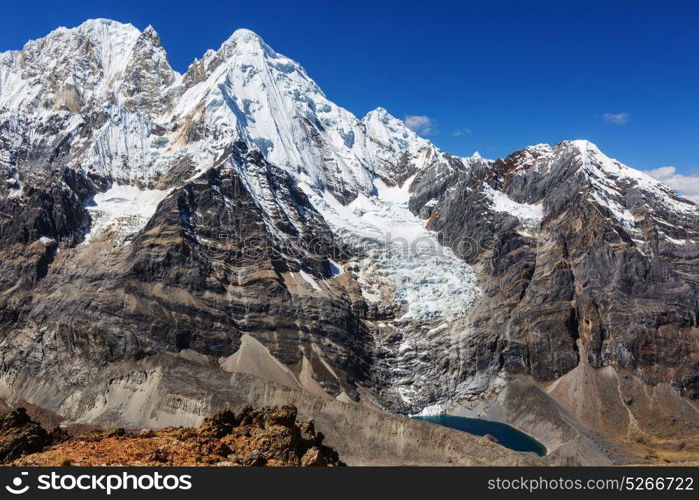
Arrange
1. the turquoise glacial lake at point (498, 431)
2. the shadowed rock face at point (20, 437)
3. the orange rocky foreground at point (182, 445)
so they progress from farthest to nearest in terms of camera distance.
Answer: the turquoise glacial lake at point (498, 431), the shadowed rock face at point (20, 437), the orange rocky foreground at point (182, 445)

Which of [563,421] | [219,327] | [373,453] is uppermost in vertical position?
[219,327]

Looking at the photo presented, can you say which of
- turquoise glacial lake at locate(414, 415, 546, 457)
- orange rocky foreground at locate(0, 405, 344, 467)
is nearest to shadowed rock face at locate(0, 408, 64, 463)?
orange rocky foreground at locate(0, 405, 344, 467)

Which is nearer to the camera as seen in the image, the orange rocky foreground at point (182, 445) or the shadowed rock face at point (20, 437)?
the orange rocky foreground at point (182, 445)

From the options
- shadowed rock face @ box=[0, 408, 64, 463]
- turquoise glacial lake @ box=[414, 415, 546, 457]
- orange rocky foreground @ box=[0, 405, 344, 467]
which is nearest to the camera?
orange rocky foreground @ box=[0, 405, 344, 467]

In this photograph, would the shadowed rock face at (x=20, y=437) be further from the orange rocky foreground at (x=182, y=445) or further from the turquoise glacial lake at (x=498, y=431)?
the turquoise glacial lake at (x=498, y=431)

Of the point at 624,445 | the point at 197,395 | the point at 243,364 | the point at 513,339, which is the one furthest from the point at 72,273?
the point at 624,445

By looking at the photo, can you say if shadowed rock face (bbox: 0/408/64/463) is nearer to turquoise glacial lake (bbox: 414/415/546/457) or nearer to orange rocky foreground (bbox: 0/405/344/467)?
orange rocky foreground (bbox: 0/405/344/467)

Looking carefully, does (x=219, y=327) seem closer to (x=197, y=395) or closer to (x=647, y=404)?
(x=197, y=395)

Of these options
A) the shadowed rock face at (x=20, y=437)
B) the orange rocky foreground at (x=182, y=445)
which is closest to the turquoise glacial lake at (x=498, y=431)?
the orange rocky foreground at (x=182, y=445)
